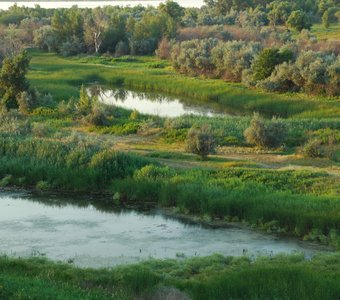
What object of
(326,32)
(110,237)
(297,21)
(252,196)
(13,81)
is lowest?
(110,237)

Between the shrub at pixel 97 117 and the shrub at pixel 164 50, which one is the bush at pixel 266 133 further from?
the shrub at pixel 164 50

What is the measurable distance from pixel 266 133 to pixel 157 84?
26.2 m

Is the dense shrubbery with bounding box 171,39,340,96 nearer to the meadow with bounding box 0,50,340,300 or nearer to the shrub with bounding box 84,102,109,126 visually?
the meadow with bounding box 0,50,340,300

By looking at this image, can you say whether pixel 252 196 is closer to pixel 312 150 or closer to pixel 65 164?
pixel 312 150

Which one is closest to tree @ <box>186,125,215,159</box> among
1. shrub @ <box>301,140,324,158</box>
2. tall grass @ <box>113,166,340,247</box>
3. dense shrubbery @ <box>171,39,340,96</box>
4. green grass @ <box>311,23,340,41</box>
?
tall grass @ <box>113,166,340,247</box>

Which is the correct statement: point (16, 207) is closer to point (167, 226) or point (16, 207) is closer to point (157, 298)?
point (167, 226)

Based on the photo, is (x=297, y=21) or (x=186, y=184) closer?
(x=186, y=184)

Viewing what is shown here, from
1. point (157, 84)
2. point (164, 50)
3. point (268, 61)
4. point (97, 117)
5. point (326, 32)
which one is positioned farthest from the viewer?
point (326, 32)

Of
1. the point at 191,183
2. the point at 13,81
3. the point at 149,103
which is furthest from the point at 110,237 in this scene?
the point at 149,103

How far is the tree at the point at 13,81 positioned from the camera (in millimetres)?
43531

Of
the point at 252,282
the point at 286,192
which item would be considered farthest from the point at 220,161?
the point at 252,282

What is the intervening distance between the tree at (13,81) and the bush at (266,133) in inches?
670

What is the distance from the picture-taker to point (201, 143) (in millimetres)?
30609

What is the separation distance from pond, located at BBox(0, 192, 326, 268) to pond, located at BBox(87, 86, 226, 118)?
65.2ft
